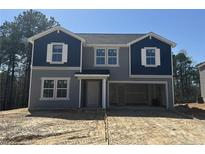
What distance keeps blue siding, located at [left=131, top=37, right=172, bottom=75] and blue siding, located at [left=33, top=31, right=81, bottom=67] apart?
4629mm

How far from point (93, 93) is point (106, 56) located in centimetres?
328

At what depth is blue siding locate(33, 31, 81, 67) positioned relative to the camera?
687 inches

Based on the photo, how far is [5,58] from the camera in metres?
33.5

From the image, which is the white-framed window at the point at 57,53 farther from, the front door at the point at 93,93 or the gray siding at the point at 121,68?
the front door at the point at 93,93

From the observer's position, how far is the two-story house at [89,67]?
1700 cm

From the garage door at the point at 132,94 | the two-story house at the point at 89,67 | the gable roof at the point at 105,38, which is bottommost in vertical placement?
the garage door at the point at 132,94

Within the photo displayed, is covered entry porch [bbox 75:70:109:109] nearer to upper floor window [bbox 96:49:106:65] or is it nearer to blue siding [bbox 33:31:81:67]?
upper floor window [bbox 96:49:106:65]

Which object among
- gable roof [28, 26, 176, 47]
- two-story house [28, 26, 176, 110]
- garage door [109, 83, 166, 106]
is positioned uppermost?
gable roof [28, 26, 176, 47]

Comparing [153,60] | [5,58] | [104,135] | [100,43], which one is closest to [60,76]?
[100,43]

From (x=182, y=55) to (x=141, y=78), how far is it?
2699 cm

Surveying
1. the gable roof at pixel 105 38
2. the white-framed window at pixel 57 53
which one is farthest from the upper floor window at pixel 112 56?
the white-framed window at pixel 57 53

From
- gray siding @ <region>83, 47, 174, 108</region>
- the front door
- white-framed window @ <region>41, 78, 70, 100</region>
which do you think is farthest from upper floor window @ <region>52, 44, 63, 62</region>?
the front door

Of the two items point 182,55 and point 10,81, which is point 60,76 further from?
point 182,55

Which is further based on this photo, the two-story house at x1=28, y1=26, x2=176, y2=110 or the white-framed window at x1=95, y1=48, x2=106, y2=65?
the white-framed window at x1=95, y1=48, x2=106, y2=65
